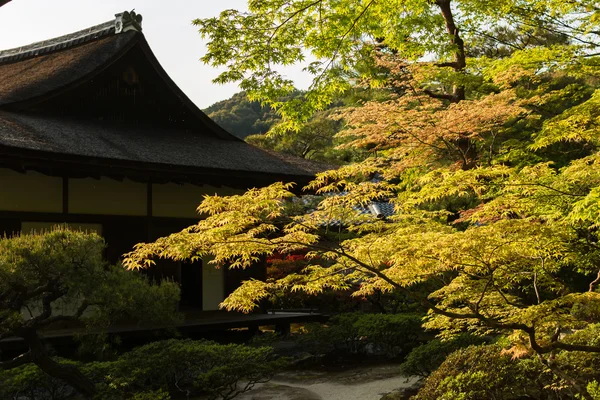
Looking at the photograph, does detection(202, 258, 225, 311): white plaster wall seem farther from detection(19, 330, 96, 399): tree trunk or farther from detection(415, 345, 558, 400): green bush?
detection(415, 345, 558, 400): green bush

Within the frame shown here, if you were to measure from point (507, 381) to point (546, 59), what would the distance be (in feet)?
17.3

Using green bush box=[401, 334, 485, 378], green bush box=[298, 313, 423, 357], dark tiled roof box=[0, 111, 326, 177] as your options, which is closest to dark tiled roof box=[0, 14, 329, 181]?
dark tiled roof box=[0, 111, 326, 177]

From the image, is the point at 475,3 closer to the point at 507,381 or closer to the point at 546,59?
the point at 546,59

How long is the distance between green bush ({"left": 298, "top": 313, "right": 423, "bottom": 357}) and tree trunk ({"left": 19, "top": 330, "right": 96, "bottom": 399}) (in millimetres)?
5211

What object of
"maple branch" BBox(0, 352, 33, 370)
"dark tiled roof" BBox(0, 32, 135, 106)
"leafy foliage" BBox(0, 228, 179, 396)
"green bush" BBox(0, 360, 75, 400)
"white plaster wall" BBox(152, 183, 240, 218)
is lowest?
"green bush" BBox(0, 360, 75, 400)

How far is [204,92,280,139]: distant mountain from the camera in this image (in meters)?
40.1

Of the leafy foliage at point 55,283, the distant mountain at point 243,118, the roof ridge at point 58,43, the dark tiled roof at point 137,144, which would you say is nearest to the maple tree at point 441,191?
the leafy foliage at point 55,283

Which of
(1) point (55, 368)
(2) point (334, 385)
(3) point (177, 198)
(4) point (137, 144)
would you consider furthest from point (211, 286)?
(1) point (55, 368)

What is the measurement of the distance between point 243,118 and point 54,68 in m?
29.1

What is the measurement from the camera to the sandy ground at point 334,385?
27.8 feet

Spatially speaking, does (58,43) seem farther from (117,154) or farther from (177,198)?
(117,154)

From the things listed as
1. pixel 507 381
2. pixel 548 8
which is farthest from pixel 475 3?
pixel 507 381

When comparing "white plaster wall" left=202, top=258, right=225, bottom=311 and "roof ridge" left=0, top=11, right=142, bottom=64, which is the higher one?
"roof ridge" left=0, top=11, right=142, bottom=64

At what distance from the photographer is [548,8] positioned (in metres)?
10.5
